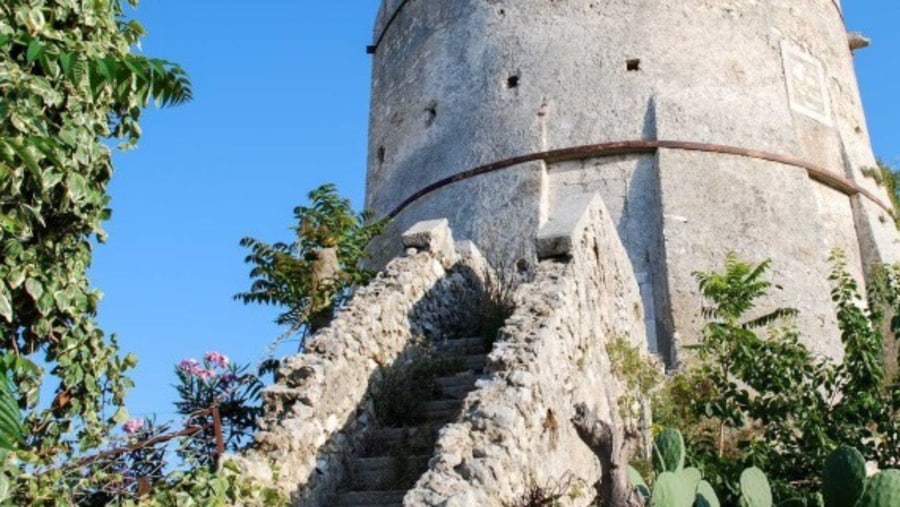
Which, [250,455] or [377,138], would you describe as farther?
[377,138]

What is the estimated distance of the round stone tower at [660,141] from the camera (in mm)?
10875

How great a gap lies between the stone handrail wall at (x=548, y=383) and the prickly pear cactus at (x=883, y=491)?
1592 millimetres

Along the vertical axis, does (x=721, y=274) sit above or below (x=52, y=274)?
above

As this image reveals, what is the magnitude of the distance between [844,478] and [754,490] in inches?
20.1

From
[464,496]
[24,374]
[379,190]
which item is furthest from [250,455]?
[379,190]

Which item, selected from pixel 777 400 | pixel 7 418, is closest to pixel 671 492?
pixel 777 400

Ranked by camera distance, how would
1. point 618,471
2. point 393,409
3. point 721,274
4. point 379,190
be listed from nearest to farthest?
1. point 618,471
2. point 393,409
3. point 721,274
4. point 379,190

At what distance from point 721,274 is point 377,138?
563cm

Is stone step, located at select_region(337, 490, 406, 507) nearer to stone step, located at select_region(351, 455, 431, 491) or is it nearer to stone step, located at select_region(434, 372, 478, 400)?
stone step, located at select_region(351, 455, 431, 491)

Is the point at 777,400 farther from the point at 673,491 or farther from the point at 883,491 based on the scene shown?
the point at 673,491

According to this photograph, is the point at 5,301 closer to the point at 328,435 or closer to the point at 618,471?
the point at 328,435

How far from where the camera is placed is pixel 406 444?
23.0 feet

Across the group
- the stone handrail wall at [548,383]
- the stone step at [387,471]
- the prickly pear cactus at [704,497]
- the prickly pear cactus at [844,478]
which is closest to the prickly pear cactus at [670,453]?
the prickly pear cactus at [704,497]

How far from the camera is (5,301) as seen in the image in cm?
477
